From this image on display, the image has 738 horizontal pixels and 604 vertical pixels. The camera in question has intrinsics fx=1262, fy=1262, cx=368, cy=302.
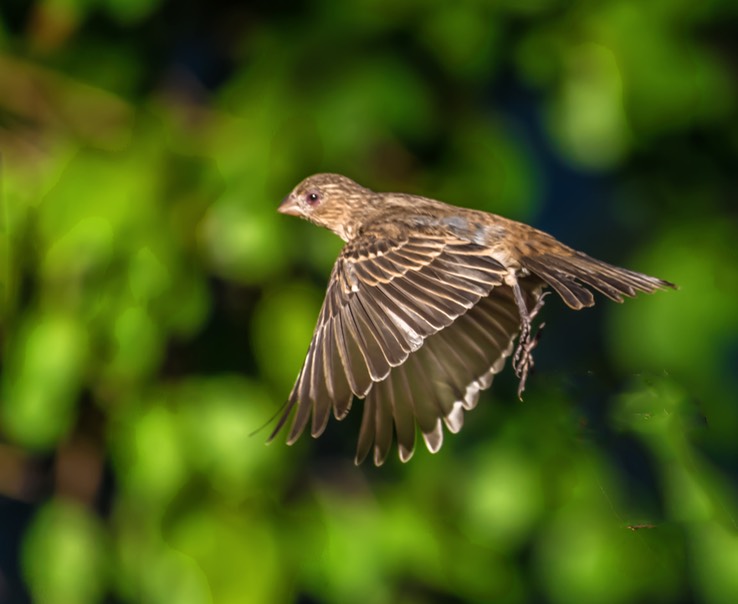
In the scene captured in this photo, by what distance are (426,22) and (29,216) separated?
1.09m

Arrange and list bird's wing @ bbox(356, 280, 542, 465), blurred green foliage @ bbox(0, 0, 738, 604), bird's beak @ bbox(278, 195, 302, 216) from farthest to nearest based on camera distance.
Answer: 1. blurred green foliage @ bbox(0, 0, 738, 604)
2. bird's beak @ bbox(278, 195, 302, 216)
3. bird's wing @ bbox(356, 280, 542, 465)

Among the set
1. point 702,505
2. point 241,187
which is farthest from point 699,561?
point 241,187

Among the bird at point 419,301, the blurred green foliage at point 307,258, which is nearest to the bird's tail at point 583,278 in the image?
the bird at point 419,301

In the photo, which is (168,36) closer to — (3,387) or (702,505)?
(3,387)

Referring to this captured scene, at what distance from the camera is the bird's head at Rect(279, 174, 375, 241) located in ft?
7.32

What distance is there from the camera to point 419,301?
1.74 meters

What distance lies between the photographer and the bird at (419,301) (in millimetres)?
1695

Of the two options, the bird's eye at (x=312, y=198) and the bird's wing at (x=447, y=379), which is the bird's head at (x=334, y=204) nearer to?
the bird's eye at (x=312, y=198)

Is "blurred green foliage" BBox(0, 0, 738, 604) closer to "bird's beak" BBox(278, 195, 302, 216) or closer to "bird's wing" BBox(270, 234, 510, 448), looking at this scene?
"bird's beak" BBox(278, 195, 302, 216)

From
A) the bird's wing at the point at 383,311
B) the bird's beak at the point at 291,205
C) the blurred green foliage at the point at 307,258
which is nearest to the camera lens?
the bird's wing at the point at 383,311

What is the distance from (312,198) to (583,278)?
0.63 meters

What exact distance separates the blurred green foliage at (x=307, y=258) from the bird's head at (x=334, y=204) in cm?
44

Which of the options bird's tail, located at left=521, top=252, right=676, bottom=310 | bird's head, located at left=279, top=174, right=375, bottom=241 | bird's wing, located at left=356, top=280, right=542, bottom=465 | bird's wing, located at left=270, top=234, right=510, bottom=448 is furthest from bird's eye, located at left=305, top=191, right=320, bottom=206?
bird's tail, located at left=521, top=252, right=676, bottom=310

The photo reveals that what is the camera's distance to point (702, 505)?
1755mm
